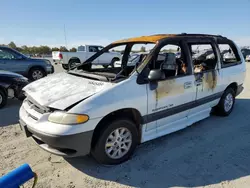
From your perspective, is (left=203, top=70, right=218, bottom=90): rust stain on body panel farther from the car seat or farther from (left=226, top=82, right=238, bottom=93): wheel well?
(left=226, top=82, right=238, bottom=93): wheel well

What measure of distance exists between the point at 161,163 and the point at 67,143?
4.58ft

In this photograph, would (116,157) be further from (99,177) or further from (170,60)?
(170,60)

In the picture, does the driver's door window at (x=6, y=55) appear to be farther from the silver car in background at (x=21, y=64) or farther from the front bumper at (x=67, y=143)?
the front bumper at (x=67, y=143)

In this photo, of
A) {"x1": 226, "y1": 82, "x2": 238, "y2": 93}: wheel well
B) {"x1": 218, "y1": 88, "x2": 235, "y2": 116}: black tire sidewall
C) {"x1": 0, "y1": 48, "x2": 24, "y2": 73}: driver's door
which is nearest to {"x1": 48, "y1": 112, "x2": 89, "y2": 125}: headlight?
{"x1": 218, "y1": 88, "x2": 235, "y2": 116}: black tire sidewall

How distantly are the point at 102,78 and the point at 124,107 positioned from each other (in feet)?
2.04

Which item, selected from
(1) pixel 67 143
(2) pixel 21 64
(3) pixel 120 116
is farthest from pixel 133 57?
(2) pixel 21 64

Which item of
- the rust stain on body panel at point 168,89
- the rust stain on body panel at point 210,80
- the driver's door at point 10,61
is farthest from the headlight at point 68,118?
the driver's door at point 10,61

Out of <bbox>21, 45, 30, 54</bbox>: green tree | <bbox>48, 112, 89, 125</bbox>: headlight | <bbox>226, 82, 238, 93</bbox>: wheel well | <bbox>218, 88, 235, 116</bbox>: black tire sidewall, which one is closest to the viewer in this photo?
<bbox>48, 112, 89, 125</bbox>: headlight

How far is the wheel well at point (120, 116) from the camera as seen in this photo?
111 inches

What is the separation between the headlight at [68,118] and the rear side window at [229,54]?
11.9ft

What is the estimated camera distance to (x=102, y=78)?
3211 mm

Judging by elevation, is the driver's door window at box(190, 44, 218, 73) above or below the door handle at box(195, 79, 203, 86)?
above

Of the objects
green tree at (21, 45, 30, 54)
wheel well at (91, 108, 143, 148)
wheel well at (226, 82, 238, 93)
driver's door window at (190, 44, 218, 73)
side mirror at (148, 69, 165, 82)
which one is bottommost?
wheel well at (91, 108, 143, 148)

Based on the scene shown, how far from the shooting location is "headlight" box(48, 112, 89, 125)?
99.7 inches
